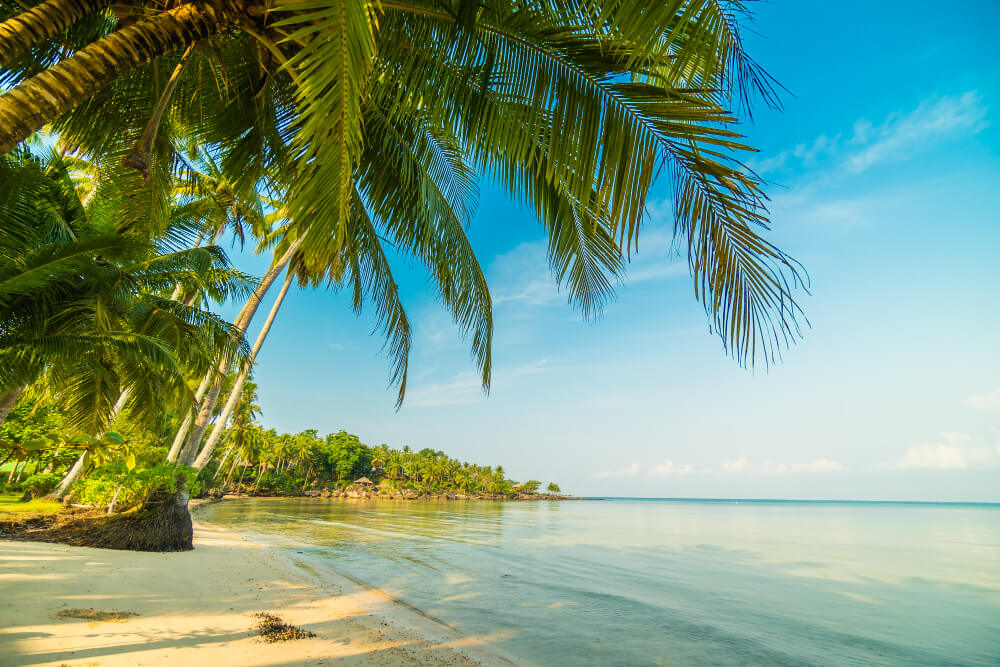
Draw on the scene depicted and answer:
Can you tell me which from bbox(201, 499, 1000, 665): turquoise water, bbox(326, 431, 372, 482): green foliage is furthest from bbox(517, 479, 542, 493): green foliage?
bbox(201, 499, 1000, 665): turquoise water

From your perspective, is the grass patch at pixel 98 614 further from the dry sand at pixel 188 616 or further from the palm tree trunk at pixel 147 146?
the palm tree trunk at pixel 147 146

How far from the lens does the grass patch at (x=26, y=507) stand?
1103 cm

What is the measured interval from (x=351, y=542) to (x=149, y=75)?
1298 centimetres

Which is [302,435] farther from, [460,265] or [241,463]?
[460,265]

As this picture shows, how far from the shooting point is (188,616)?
14.6ft

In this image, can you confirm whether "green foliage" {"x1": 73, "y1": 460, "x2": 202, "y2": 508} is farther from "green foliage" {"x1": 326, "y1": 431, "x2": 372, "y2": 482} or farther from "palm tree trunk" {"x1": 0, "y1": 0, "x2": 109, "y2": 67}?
"green foliage" {"x1": 326, "y1": 431, "x2": 372, "y2": 482}

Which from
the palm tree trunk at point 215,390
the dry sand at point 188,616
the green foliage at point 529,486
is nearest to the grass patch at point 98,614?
the dry sand at point 188,616

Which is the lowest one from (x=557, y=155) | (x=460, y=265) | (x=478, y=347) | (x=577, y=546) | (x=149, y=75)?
(x=577, y=546)

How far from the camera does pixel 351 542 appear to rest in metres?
13.4

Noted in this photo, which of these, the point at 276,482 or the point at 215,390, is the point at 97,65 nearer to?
the point at 215,390

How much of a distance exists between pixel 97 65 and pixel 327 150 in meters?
1.15

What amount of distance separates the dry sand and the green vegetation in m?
1.73

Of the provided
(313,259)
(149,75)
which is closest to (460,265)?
(313,259)

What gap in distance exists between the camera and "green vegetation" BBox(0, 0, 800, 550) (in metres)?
1.95
